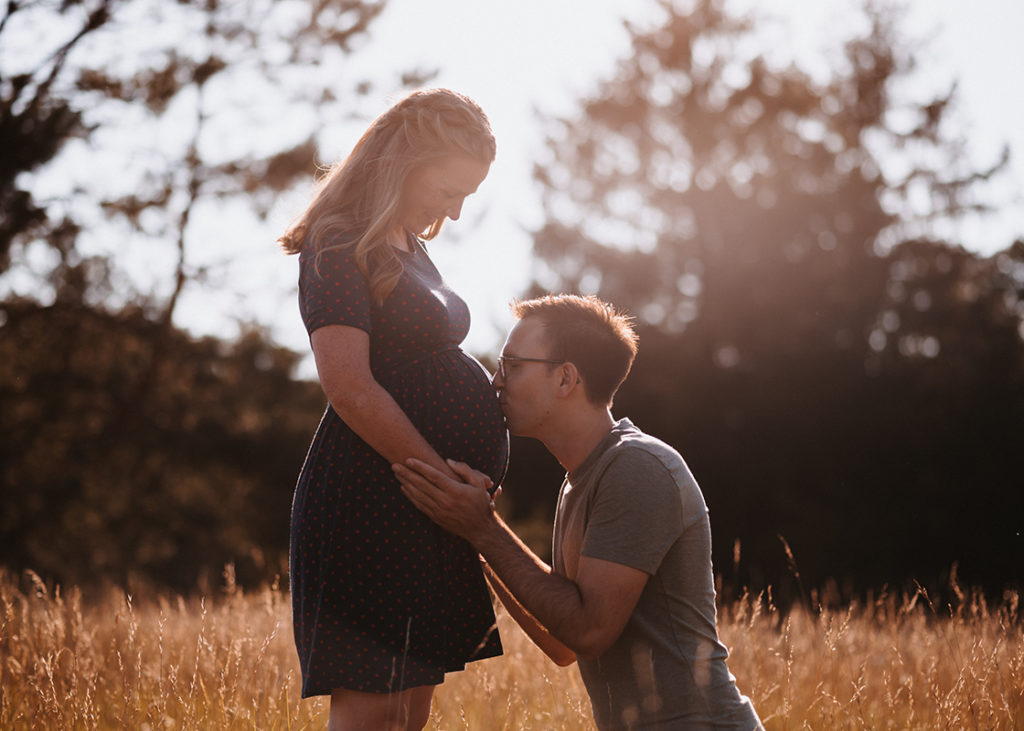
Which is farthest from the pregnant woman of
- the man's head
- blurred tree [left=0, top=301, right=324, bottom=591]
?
blurred tree [left=0, top=301, right=324, bottom=591]

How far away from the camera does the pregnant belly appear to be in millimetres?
2377

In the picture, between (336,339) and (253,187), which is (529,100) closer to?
(253,187)

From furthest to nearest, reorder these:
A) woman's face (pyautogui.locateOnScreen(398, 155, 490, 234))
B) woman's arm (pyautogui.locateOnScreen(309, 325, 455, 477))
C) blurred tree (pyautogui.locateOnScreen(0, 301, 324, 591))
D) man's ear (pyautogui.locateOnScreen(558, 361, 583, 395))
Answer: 1. blurred tree (pyautogui.locateOnScreen(0, 301, 324, 591))
2. man's ear (pyautogui.locateOnScreen(558, 361, 583, 395))
3. woman's face (pyautogui.locateOnScreen(398, 155, 490, 234))
4. woman's arm (pyautogui.locateOnScreen(309, 325, 455, 477))

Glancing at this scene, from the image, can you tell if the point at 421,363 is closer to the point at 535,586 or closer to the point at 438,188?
the point at 438,188

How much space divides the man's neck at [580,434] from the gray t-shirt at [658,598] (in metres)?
0.14

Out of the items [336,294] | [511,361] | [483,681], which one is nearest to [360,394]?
[336,294]

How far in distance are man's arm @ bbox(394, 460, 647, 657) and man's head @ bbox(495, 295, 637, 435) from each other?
0.42 meters

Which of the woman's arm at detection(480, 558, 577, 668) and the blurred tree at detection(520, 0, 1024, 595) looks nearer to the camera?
the woman's arm at detection(480, 558, 577, 668)

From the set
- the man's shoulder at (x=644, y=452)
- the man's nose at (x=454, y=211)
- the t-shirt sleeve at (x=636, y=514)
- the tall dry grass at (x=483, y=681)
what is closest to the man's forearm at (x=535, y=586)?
the t-shirt sleeve at (x=636, y=514)

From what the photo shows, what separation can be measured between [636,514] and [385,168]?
44.5 inches

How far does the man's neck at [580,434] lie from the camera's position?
259 centimetres

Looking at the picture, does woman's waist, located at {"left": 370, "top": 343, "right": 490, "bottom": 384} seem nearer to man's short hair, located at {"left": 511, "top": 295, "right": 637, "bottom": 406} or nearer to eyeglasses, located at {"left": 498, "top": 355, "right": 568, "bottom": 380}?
eyeglasses, located at {"left": 498, "top": 355, "right": 568, "bottom": 380}

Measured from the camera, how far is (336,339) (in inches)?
86.4

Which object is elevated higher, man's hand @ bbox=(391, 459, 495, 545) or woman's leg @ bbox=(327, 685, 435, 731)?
man's hand @ bbox=(391, 459, 495, 545)
